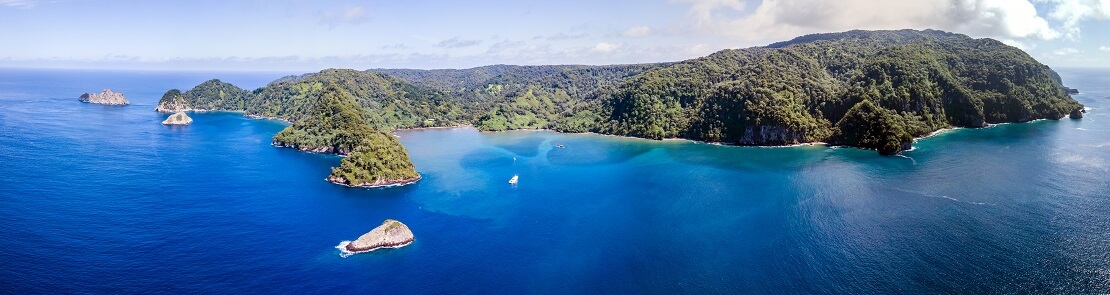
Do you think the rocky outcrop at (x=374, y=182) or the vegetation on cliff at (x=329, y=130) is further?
the vegetation on cliff at (x=329, y=130)

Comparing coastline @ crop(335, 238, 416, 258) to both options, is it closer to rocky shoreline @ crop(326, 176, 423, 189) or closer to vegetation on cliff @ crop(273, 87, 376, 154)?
rocky shoreline @ crop(326, 176, 423, 189)

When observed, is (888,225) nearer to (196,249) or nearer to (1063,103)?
(196,249)

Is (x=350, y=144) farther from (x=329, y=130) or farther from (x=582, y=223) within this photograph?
(x=582, y=223)

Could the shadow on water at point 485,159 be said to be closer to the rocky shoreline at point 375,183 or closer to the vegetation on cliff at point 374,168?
the vegetation on cliff at point 374,168

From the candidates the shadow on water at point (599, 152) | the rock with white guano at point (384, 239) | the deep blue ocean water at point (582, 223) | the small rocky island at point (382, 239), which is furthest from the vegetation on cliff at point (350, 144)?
the shadow on water at point (599, 152)

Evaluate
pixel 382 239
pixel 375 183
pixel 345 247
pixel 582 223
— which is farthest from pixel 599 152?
pixel 345 247
